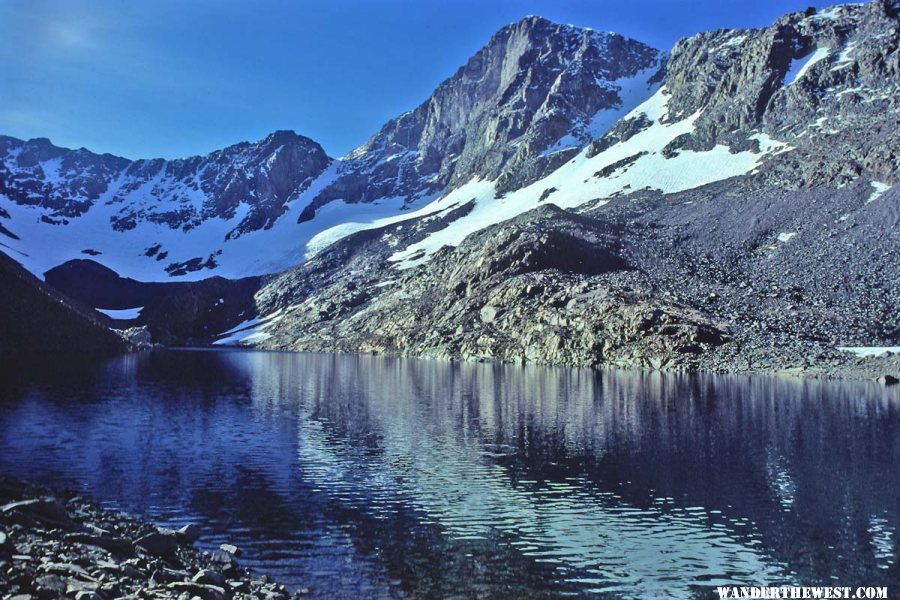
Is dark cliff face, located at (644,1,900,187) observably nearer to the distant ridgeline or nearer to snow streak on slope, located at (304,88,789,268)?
the distant ridgeline

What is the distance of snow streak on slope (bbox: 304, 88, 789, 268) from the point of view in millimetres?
152600

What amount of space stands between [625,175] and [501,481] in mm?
153865

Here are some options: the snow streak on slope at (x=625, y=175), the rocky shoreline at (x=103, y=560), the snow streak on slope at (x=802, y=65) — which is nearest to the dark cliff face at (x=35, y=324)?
the snow streak on slope at (x=625, y=175)

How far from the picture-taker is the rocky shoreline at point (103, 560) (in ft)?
47.2

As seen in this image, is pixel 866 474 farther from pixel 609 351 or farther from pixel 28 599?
pixel 609 351

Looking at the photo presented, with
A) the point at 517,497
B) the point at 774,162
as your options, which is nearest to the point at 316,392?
the point at 517,497

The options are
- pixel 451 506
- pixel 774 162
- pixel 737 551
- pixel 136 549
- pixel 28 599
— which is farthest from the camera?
pixel 774 162

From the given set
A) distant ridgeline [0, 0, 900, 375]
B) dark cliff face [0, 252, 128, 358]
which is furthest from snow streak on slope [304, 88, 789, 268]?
dark cliff face [0, 252, 128, 358]

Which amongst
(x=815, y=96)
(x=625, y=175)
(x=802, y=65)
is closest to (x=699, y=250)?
(x=625, y=175)

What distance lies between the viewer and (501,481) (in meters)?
29.8

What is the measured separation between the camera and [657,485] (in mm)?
29156

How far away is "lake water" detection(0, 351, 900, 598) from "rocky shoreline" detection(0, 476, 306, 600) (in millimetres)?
1315

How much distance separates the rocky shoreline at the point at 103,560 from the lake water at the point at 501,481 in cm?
132

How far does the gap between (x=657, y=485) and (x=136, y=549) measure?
2006 centimetres
